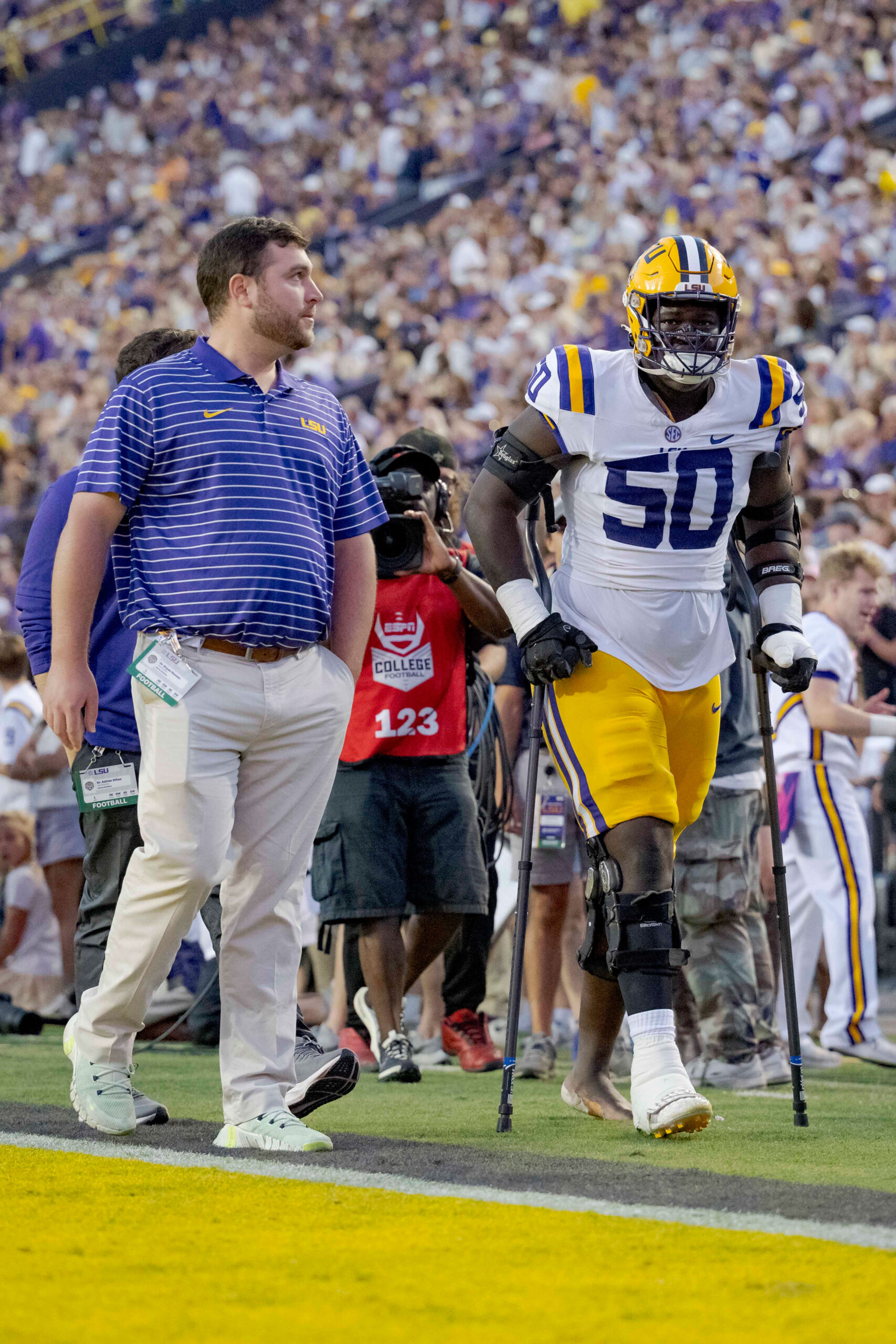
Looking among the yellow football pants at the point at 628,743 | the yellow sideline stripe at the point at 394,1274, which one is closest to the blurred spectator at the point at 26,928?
the yellow football pants at the point at 628,743

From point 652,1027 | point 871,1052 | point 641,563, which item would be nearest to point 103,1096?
point 652,1027

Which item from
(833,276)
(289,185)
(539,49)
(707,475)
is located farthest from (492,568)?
(289,185)

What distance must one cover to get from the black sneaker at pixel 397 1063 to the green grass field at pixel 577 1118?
6 cm

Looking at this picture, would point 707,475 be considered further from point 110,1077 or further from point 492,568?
point 110,1077

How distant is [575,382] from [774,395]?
49 cm

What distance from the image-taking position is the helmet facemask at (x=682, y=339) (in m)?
4.26

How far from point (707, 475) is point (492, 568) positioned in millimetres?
573

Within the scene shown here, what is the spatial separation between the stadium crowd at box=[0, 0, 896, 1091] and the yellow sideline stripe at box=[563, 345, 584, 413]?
12.2ft

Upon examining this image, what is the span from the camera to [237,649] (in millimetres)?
3832

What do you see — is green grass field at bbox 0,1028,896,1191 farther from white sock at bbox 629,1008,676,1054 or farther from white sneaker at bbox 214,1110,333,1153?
white sneaker at bbox 214,1110,333,1153

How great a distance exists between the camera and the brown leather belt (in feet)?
12.5

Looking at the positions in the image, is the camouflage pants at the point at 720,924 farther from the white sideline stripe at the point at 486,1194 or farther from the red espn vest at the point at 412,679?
the white sideline stripe at the point at 486,1194

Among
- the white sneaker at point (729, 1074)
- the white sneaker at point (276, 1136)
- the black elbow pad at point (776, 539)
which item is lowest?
the white sneaker at point (729, 1074)

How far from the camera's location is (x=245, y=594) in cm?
379
